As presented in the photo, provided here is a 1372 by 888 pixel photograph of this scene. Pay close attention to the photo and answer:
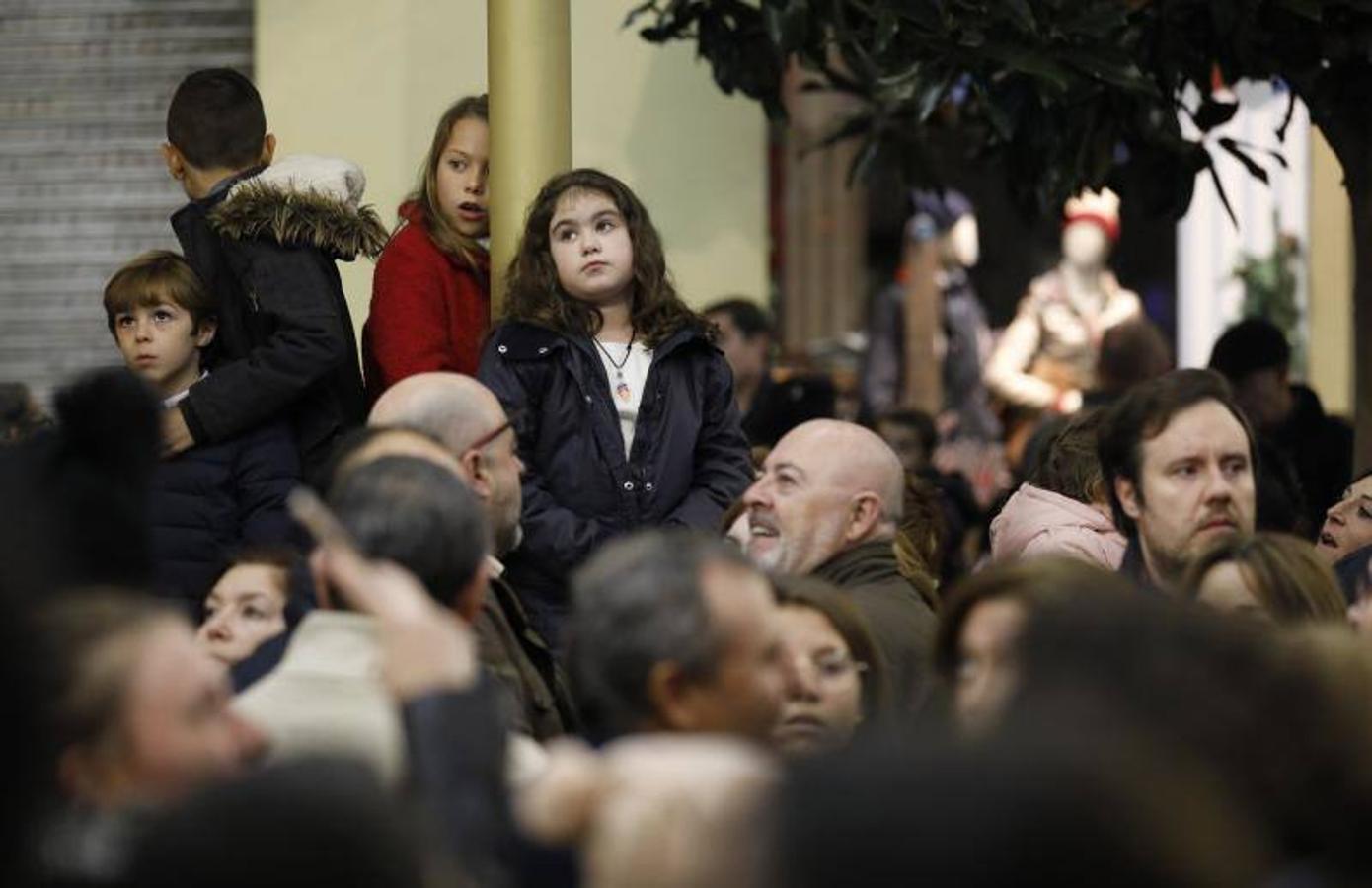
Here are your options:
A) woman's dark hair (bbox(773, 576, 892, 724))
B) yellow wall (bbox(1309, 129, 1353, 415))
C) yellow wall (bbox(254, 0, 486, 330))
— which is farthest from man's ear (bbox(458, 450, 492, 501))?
yellow wall (bbox(1309, 129, 1353, 415))

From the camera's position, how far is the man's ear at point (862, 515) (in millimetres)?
8250

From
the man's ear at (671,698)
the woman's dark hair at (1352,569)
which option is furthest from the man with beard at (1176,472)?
the man's ear at (671,698)

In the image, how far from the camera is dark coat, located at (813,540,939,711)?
295 inches

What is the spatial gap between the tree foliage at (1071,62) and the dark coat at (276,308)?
1.62 metres

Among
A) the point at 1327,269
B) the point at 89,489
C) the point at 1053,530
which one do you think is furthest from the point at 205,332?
the point at 1327,269

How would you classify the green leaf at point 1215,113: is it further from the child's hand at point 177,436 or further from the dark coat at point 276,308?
the child's hand at point 177,436

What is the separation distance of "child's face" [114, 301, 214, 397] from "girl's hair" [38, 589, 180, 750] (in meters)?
3.74

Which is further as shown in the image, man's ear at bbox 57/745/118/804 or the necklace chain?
the necklace chain

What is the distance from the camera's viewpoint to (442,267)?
9.13 meters

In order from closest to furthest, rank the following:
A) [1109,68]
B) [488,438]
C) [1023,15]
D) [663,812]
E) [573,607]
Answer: [663,812]
[573,607]
[488,438]
[1023,15]
[1109,68]

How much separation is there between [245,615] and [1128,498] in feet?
6.76

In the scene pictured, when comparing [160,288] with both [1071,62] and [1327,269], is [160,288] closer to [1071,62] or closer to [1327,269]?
[1071,62]

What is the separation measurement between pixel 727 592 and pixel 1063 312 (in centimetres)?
1178

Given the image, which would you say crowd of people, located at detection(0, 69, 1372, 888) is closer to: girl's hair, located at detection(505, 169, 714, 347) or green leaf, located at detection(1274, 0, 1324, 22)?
girl's hair, located at detection(505, 169, 714, 347)
